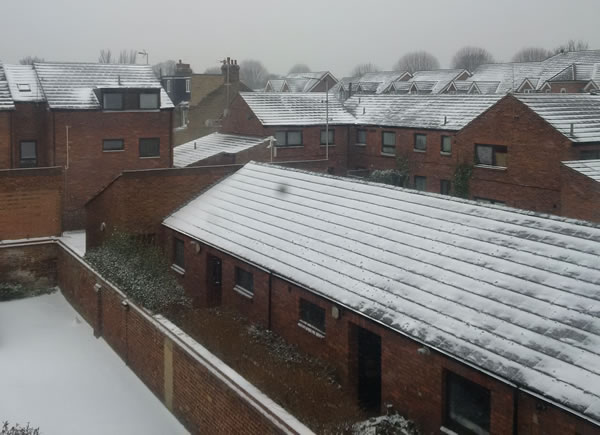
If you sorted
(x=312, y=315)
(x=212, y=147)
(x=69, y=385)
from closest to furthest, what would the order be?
(x=312, y=315) → (x=69, y=385) → (x=212, y=147)

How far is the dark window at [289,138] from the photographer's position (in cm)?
3831

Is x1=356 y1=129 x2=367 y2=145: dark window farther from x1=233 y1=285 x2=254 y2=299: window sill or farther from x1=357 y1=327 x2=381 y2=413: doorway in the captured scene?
x1=357 y1=327 x2=381 y2=413: doorway

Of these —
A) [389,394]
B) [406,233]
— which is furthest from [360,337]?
[406,233]

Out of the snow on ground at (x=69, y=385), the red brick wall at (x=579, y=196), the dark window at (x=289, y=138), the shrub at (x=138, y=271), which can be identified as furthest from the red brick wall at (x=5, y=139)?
the red brick wall at (x=579, y=196)

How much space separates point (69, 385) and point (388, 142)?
2725cm

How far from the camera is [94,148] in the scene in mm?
31781

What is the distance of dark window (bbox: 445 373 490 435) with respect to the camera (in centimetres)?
1064

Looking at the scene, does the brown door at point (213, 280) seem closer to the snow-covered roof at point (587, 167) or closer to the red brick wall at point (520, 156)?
the snow-covered roof at point (587, 167)

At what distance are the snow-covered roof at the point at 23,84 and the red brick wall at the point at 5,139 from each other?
Answer: 118 cm

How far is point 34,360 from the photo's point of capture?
54.8ft

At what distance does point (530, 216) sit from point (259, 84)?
183480 mm

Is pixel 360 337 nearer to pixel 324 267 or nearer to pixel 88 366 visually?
pixel 324 267

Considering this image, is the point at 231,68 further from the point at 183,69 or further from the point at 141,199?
the point at 141,199

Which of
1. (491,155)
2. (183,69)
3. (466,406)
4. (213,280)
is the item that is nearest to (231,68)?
(183,69)
